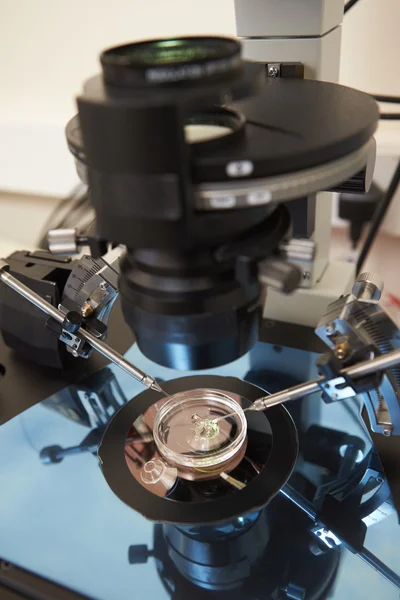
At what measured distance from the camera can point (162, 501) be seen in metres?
0.48

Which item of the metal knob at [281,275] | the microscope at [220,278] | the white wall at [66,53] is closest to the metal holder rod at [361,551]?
the microscope at [220,278]

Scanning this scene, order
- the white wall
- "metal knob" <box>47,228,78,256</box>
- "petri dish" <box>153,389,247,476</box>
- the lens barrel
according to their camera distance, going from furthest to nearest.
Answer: the white wall → "petri dish" <box>153,389,247,476</box> → "metal knob" <box>47,228,78,256</box> → the lens barrel

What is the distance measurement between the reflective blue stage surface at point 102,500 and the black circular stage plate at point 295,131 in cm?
30

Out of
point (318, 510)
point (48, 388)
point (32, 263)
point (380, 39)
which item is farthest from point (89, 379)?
point (380, 39)

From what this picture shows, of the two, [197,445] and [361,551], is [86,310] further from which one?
[361,551]

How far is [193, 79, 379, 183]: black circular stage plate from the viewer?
12.0 inches

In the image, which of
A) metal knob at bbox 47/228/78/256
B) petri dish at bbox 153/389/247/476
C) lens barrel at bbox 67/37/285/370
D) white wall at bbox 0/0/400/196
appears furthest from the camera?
white wall at bbox 0/0/400/196

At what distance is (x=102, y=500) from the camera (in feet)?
1.61

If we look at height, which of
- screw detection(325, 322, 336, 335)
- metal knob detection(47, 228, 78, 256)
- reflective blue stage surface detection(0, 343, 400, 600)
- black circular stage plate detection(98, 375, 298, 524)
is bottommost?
reflective blue stage surface detection(0, 343, 400, 600)

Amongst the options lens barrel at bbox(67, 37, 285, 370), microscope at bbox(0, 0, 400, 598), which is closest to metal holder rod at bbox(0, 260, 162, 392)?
microscope at bbox(0, 0, 400, 598)

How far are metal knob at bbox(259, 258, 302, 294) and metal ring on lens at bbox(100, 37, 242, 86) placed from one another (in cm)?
11

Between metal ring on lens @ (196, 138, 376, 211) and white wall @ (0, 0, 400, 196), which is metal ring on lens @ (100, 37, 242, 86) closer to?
metal ring on lens @ (196, 138, 376, 211)

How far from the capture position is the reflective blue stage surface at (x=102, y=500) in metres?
0.43

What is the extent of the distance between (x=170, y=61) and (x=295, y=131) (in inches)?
Result: 3.4
